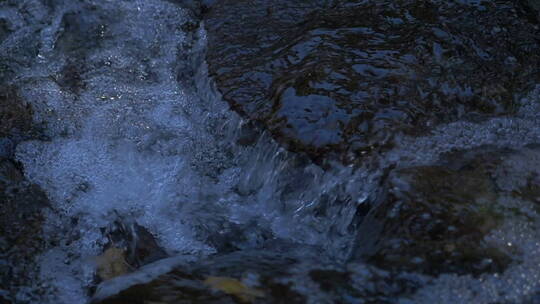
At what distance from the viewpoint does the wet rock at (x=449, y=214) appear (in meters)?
2.05

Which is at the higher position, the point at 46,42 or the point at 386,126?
the point at 46,42

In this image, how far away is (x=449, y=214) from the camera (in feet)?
7.08

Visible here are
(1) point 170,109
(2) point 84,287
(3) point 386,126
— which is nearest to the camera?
(2) point 84,287

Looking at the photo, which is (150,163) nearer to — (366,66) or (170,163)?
(170,163)

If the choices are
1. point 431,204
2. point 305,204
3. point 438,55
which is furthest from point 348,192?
point 438,55

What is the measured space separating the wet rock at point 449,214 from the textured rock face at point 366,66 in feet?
1.06

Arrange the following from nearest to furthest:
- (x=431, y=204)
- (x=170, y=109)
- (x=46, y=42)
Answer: (x=431, y=204), (x=170, y=109), (x=46, y=42)

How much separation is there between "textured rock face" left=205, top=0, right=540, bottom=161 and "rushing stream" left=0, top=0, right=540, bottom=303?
86mm

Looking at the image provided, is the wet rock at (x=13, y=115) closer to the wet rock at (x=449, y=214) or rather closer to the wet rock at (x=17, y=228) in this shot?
the wet rock at (x=17, y=228)

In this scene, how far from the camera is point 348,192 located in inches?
101

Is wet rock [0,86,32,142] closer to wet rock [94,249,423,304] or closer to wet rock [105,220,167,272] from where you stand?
wet rock [105,220,167,272]

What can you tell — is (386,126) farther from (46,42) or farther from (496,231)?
(46,42)

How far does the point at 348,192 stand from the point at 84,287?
1.09 metres

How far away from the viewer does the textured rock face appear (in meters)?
2.68
